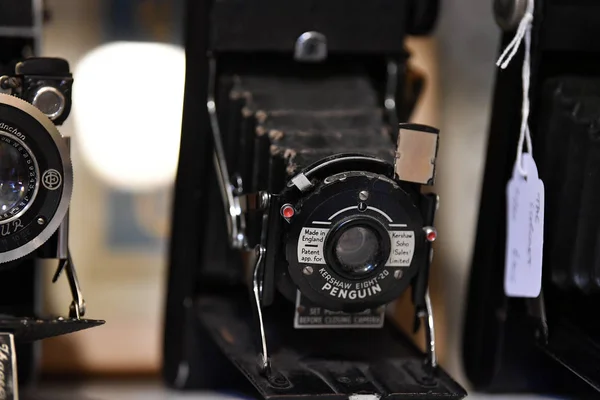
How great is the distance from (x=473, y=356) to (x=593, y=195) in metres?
0.24

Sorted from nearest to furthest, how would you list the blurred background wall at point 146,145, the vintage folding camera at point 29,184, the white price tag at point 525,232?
the vintage folding camera at point 29,184
the white price tag at point 525,232
the blurred background wall at point 146,145

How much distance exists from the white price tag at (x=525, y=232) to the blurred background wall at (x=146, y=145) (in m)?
0.30

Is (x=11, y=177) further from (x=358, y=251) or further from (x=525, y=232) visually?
(x=525, y=232)

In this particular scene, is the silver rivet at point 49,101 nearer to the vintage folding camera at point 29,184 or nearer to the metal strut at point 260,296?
the vintage folding camera at point 29,184

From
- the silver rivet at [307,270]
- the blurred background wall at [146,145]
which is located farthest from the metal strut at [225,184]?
the blurred background wall at [146,145]

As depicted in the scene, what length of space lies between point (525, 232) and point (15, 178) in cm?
48

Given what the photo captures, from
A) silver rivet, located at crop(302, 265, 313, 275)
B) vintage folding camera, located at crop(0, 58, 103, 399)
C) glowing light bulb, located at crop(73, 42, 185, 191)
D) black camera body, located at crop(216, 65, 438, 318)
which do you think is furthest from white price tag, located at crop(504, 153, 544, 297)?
glowing light bulb, located at crop(73, 42, 185, 191)

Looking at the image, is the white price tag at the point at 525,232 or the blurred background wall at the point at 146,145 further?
the blurred background wall at the point at 146,145

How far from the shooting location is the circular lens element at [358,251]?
77 centimetres

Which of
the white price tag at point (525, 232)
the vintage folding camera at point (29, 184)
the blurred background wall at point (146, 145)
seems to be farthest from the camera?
the blurred background wall at point (146, 145)

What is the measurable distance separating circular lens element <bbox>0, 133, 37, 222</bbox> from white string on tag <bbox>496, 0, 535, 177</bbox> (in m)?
0.46

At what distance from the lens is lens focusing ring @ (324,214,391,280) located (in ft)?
2.48

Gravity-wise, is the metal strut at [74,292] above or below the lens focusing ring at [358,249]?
below

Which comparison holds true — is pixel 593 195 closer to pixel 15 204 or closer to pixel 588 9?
pixel 588 9
